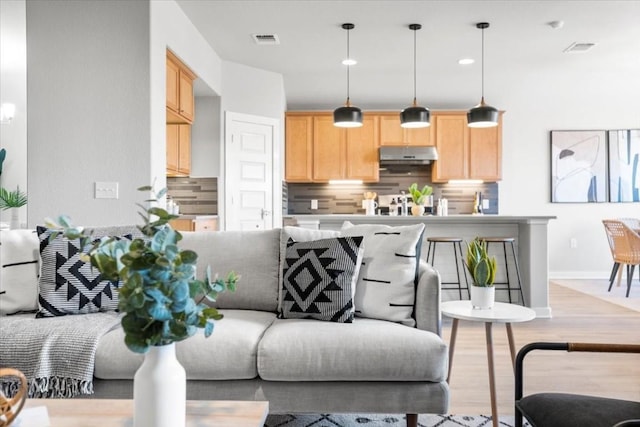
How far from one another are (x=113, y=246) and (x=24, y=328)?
1.33 metres

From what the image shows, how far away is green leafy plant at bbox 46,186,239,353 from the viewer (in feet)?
3.49

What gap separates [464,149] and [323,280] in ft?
17.7

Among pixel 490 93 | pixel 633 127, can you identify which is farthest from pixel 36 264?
pixel 633 127

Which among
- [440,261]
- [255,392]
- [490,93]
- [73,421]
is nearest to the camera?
[73,421]

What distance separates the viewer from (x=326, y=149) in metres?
7.32

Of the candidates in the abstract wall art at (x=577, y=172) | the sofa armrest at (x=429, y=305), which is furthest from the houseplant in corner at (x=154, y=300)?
the abstract wall art at (x=577, y=172)

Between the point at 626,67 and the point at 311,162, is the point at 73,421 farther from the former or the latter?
the point at 626,67

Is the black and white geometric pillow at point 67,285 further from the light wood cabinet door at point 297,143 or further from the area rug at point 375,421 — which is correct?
the light wood cabinet door at point 297,143

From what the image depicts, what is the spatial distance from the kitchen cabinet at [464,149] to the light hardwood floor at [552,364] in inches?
108

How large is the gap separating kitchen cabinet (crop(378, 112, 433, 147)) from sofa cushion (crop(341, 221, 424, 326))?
490 cm

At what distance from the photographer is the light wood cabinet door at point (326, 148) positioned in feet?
24.0

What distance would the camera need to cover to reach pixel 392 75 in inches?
260

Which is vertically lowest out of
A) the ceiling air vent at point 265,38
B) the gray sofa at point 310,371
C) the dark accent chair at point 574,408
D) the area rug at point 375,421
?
the area rug at point 375,421

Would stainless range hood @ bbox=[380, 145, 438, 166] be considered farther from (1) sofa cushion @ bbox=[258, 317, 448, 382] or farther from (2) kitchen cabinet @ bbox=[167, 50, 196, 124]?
(1) sofa cushion @ bbox=[258, 317, 448, 382]
